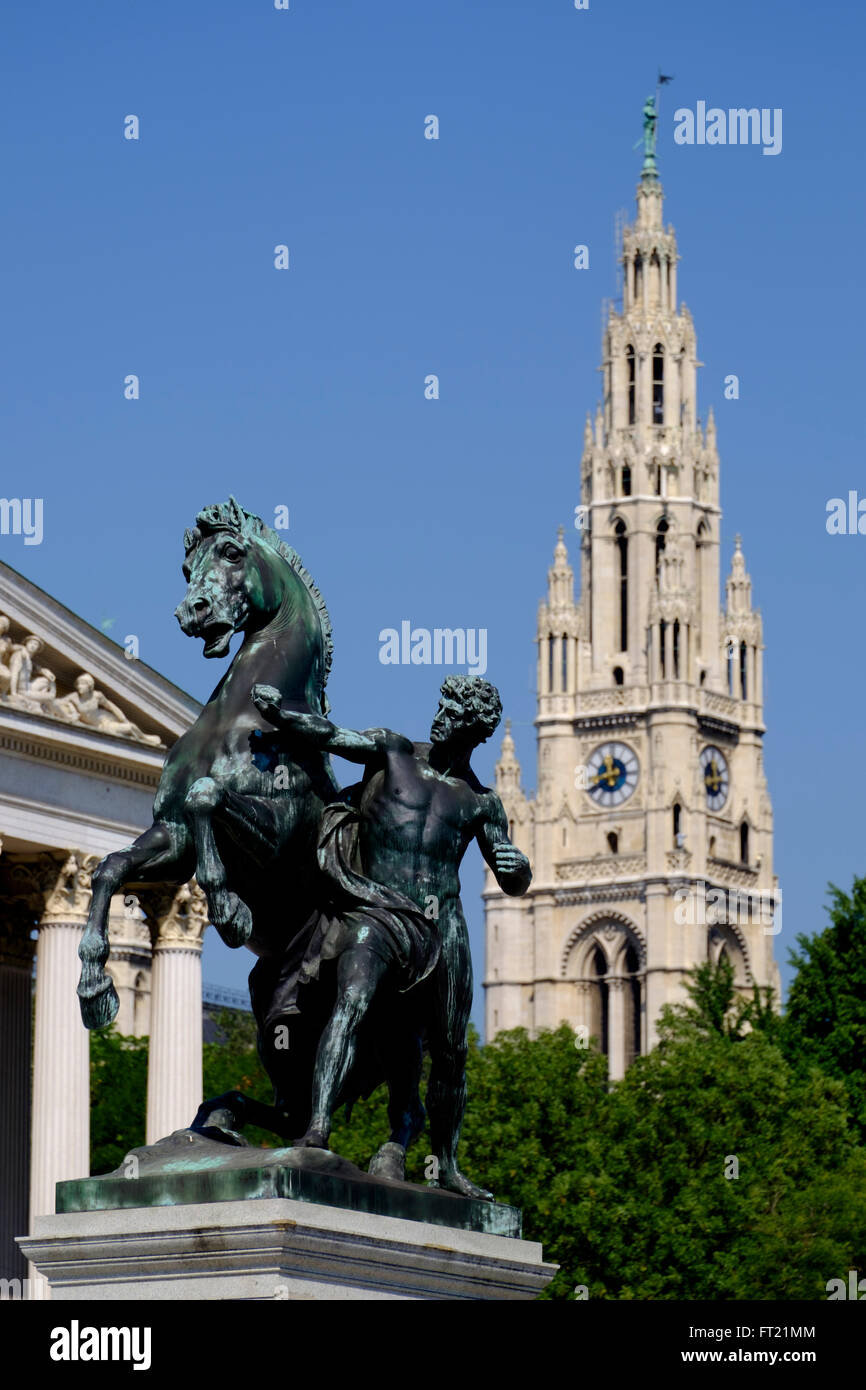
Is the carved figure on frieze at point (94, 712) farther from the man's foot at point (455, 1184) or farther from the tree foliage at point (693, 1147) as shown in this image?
the man's foot at point (455, 1184)

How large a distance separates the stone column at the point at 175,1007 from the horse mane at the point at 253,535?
140 ft

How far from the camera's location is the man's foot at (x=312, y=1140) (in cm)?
1598

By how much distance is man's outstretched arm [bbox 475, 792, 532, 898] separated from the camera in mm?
17359

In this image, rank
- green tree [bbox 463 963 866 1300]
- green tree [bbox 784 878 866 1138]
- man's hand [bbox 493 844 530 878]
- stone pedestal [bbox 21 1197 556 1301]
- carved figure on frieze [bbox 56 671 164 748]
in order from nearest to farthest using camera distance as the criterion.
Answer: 1. stone pedestal [bbox 21 1197 556 1301]
2. man's hand [bbox 493 844 530 878]
3. carved figure on frieze [bbox 56 671 164 748]
4. green tree [bbox 463 963 866 1300]
5. green tree [bbox 784 878 866 1138]

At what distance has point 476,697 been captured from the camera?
17.4m

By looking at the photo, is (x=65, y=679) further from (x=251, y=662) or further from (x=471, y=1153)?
(x=251, y=662)

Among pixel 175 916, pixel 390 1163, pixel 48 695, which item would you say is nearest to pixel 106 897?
pixel 390 1163

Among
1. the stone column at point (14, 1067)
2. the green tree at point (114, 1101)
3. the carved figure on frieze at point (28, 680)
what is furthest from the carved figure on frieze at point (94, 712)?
the green tree at point (114, 1101)

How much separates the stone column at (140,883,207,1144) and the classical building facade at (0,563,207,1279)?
3 centimetres

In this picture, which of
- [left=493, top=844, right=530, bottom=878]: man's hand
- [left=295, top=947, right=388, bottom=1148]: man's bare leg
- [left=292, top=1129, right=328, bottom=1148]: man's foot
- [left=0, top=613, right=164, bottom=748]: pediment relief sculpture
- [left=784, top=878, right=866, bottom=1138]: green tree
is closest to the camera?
[left=292, top=1129, right=328, bottom=1148]: man's foot

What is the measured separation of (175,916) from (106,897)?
4457 cm

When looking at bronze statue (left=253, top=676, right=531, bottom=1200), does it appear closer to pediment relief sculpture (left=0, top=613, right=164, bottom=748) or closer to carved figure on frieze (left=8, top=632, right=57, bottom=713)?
pediment relief sculpture (left=0, top=613, right=164, bottom=748)

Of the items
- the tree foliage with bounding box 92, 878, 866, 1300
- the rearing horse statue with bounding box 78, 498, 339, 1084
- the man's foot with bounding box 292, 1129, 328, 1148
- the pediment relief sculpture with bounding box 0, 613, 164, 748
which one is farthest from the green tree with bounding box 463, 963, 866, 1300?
the man's foot with bounding box 292, 1129, 328, 1148

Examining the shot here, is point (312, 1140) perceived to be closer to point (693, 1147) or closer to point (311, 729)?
point (311, 729)
